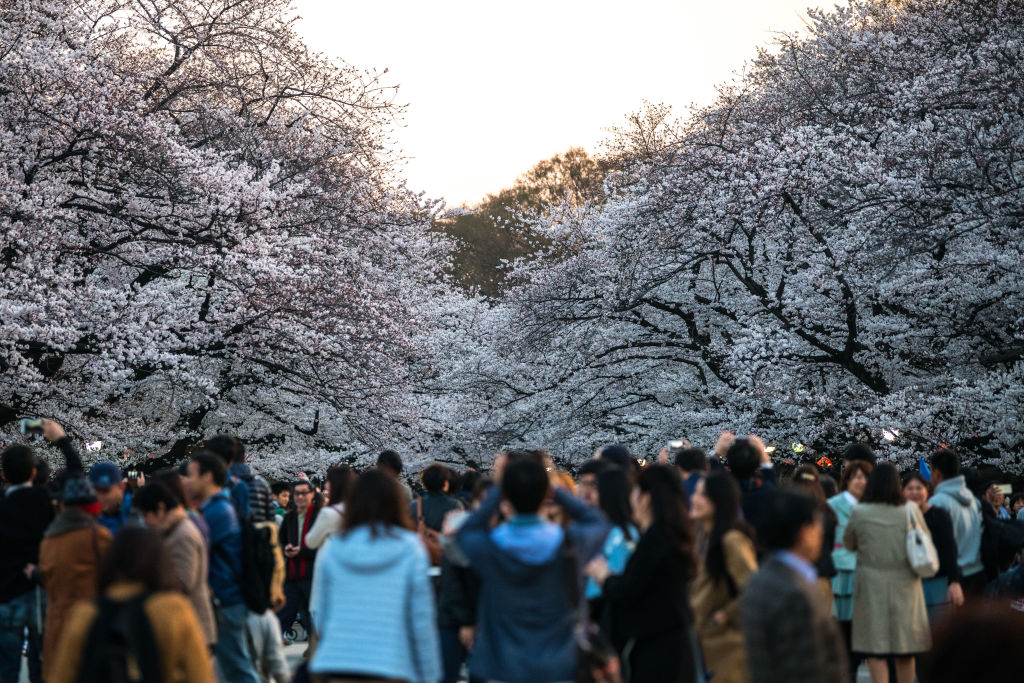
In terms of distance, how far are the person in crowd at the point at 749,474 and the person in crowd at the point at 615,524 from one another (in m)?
1.44

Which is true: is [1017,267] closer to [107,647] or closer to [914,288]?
[914,288]

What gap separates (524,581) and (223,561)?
3.36 meters

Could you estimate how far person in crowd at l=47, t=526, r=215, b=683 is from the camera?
14.7 feet

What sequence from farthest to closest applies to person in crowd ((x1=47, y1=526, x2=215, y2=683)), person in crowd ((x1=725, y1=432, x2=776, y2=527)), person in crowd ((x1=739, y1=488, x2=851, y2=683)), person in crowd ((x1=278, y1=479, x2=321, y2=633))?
person in crowd ((x1=278, y1=479, x2=321, y2=633))
person in crowd ((x1=725, y1=432, x2=776, y2=527))
person in crowd ((x1=47, y1=526, x2=215, y2=683))
person in crowd ((x1=739, y1=488, x2=851, y2=683))

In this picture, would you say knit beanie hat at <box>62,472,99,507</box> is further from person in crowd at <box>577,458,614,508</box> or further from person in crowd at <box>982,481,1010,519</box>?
person in crowd at <box>982,481,1010,519</box>

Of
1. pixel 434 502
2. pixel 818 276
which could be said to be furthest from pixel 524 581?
pixel 818 276

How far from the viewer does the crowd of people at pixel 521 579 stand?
14.9ft

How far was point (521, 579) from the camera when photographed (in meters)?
5.11

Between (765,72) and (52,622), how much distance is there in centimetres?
2942

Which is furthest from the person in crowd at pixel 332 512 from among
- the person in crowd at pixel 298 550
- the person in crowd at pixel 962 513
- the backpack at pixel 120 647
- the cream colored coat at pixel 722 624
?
the person in crowd at pixel 962 513

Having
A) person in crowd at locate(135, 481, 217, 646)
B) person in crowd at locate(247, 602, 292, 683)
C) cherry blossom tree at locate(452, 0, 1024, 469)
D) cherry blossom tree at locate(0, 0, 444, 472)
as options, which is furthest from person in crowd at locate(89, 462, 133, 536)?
cherry blossom tree at locate(452, 0, 1024, 469)

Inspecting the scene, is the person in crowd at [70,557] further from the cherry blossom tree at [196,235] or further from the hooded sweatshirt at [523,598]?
the cherry blossom tree at [196,235]

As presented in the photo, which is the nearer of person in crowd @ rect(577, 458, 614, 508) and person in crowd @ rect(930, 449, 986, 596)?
person in crowd @ rect(577, 458, 614, 508)

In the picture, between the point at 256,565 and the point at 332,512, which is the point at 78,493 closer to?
the point at 256,565
